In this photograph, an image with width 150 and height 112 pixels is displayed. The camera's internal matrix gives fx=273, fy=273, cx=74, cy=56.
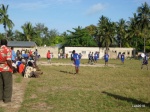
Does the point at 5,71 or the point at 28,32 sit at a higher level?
the point at 28,32

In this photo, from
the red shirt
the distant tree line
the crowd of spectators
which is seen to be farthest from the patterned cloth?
the distant tree line

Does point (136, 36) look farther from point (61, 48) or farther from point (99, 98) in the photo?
point (99, 98)

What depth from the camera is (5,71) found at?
8.16 meters

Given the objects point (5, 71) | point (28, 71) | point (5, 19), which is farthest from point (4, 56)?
point (5, 19)

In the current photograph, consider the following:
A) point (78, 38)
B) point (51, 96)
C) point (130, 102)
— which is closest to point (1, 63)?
point (51, 96)

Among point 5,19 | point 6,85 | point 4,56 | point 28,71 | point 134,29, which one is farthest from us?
point 134,29

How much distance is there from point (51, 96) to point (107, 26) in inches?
2399

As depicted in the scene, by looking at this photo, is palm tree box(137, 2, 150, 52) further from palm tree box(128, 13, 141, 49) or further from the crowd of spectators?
the crowd of spectators

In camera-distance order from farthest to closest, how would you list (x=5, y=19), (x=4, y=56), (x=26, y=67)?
(x=5, y=19) → (x=26, y=67) → (x=4, y=56)

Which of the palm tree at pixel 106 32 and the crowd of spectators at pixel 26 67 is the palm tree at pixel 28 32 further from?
the crowd of spectators at pixel 26 67

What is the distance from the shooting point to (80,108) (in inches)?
301

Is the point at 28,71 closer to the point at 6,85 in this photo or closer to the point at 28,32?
the point at 6,85

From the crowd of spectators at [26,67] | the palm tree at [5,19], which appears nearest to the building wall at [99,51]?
the palm tree at [5,19]

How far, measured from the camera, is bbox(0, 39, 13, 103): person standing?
8078 millimetres
